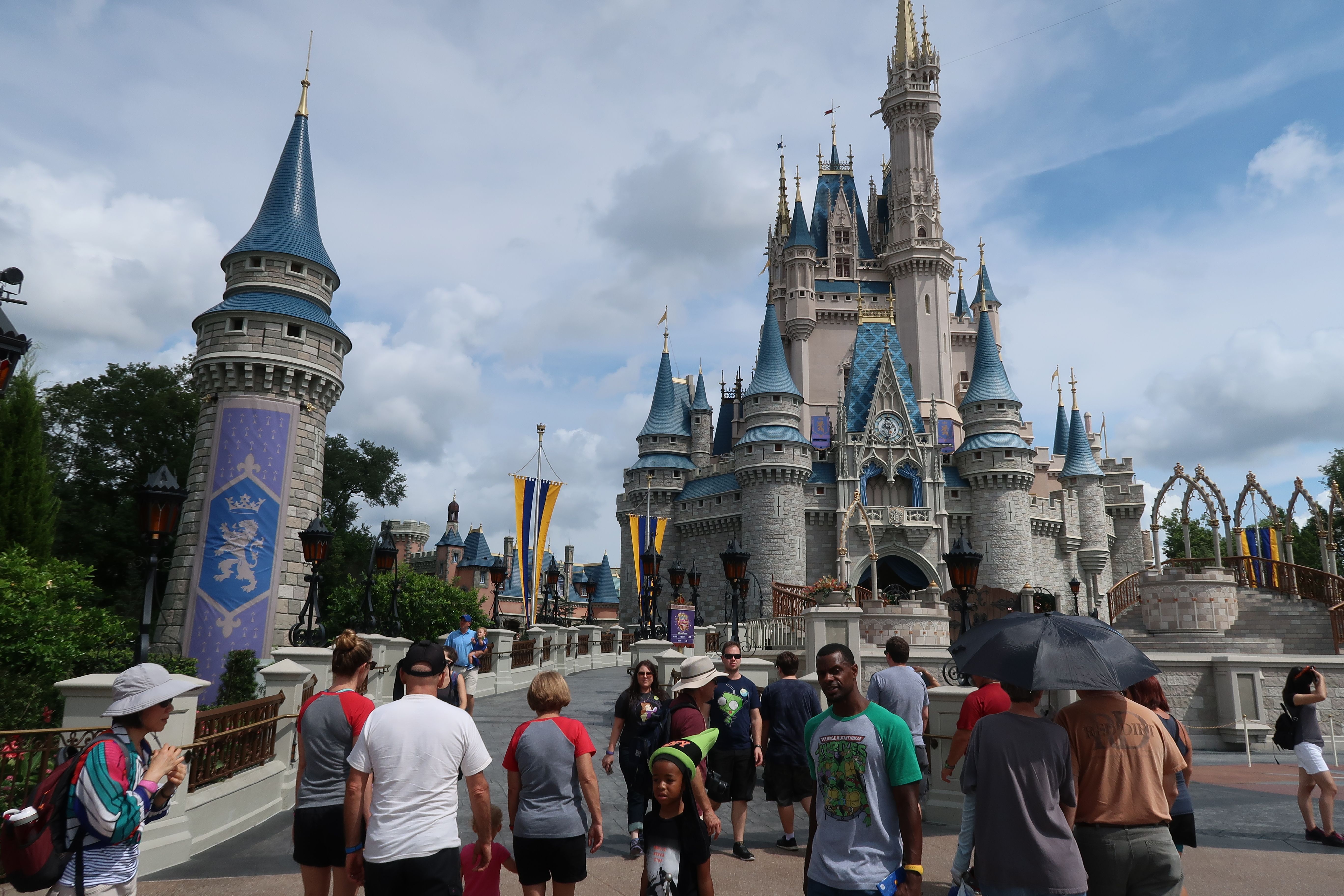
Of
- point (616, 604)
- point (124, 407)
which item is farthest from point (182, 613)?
point (616, 604)

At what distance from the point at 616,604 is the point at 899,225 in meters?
38.0

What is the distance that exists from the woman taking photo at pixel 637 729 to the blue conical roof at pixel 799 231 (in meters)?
50.6

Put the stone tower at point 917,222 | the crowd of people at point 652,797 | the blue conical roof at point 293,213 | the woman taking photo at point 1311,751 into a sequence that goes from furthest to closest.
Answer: the stone tower at point 917,222 < the blue conical roof at point 293,213 < the woman taking photo at point 1311,751 < the crowd of people at point 652,797

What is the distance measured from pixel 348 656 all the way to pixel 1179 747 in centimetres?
482

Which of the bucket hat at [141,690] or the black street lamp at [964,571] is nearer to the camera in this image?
the bucket hat at [141,690]

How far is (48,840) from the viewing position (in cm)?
346

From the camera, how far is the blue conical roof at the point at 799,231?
54.5 m

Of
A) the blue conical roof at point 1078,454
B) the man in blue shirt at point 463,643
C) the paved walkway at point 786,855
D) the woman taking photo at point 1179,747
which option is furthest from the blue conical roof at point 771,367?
the woman taking photo at point 1179,747

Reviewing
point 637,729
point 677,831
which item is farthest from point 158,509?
point 677,831

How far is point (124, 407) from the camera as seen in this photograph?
37719 millimetres

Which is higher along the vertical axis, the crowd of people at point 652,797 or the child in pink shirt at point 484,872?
the crowd of people at point 652,797

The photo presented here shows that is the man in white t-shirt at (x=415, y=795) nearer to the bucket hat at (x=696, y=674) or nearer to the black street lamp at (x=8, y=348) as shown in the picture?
the bucket hat at (x=696, y=674)

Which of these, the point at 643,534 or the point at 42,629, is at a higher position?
the point at 643,534

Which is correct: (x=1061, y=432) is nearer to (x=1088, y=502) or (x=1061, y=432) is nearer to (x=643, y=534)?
(x=1088, y=502)
